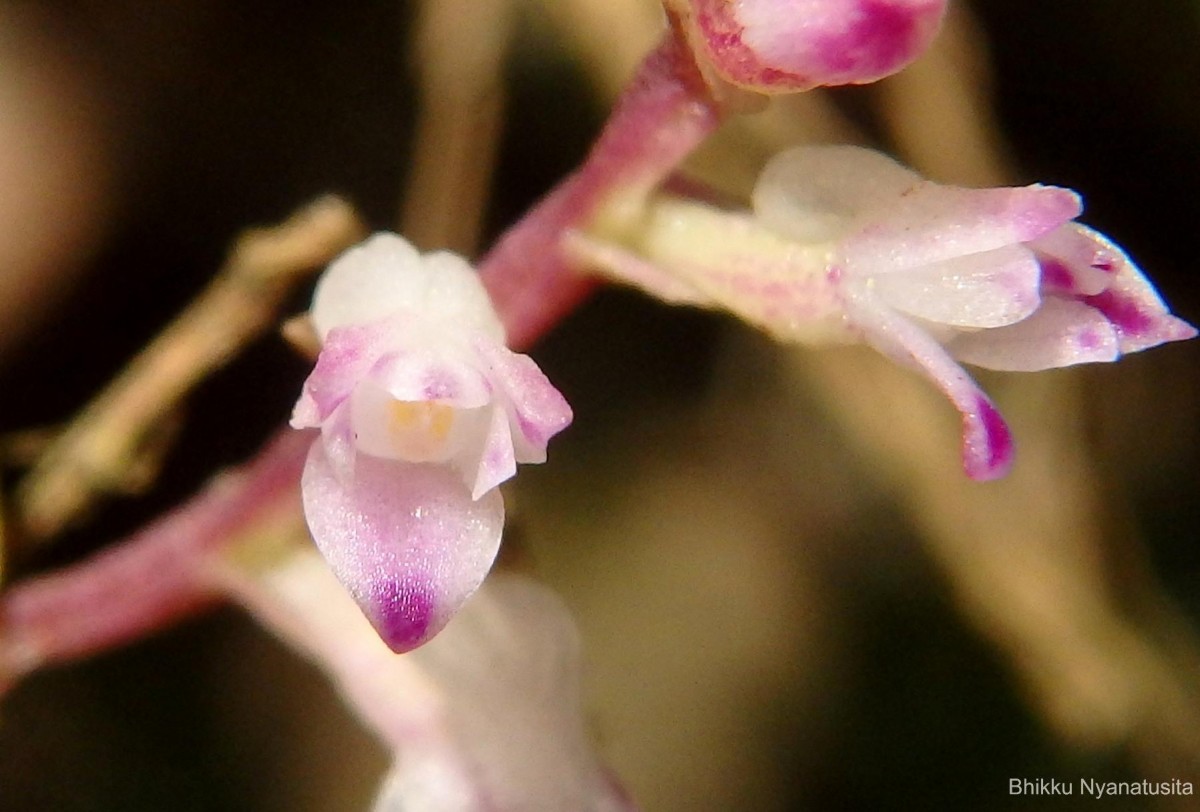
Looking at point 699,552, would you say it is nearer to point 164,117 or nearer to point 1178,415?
point 1178,415

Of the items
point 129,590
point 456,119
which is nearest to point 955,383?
point 129,590

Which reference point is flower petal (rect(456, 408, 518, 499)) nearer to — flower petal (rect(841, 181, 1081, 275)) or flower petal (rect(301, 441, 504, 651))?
flower petal (rect(301, 441, 504, 651))

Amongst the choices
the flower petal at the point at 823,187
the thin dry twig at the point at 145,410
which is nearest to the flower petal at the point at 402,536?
the flower petal at the point at 823,187

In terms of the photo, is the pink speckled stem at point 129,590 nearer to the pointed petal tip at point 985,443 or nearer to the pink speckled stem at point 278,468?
the pink speckled stem at point 278,468

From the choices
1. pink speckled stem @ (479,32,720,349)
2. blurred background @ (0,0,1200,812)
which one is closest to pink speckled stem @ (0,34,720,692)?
pink speckled stem @ (479,32,720,349)

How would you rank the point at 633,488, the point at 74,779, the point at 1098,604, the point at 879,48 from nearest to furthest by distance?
1. the point at 879,48
2. the point at 74,779
3. the point at 1098,604
4. the point at 633,488

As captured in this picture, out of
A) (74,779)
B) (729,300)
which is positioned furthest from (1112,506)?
(74,779)

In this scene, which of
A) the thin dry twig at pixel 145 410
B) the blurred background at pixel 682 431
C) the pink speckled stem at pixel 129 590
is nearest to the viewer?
the pink speckled stem at pixel 129 590

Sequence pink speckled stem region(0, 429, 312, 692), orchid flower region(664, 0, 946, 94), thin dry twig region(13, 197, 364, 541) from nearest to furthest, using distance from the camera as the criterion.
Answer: orchid flower region(664, 0, 946, 94) < pink speckled stem region(0, 429, 312, 692) < thin dry twig region(13, 197, 364, 541)
